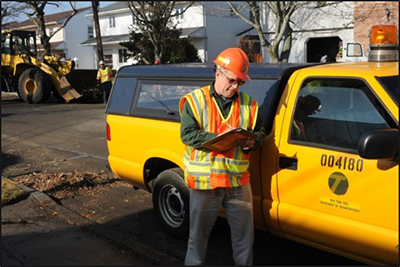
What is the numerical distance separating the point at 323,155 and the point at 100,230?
266 cm

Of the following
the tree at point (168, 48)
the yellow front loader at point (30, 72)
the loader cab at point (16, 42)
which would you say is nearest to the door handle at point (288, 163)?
the yellow front loader at point (30, 72)

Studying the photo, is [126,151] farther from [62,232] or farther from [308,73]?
[308,73]

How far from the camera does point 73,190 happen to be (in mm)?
Result: 6324

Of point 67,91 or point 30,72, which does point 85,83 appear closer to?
point 67,91

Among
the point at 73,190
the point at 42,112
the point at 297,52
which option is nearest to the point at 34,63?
the point at 42,112

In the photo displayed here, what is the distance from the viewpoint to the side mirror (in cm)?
284

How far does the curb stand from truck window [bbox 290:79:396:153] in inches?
66.3

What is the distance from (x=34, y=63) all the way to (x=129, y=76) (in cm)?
1570

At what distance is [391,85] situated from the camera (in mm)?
3213

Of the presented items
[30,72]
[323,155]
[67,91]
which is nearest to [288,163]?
[323,155]

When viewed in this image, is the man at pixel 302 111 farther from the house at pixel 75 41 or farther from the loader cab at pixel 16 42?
the house at pixel 75 41

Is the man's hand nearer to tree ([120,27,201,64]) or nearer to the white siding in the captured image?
tree ([120,27,201,64])

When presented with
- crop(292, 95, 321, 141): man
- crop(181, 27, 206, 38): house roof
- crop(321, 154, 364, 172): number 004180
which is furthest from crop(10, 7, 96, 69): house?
crop(321, 154, 364, 172): number 004180

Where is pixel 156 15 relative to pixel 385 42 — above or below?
above
